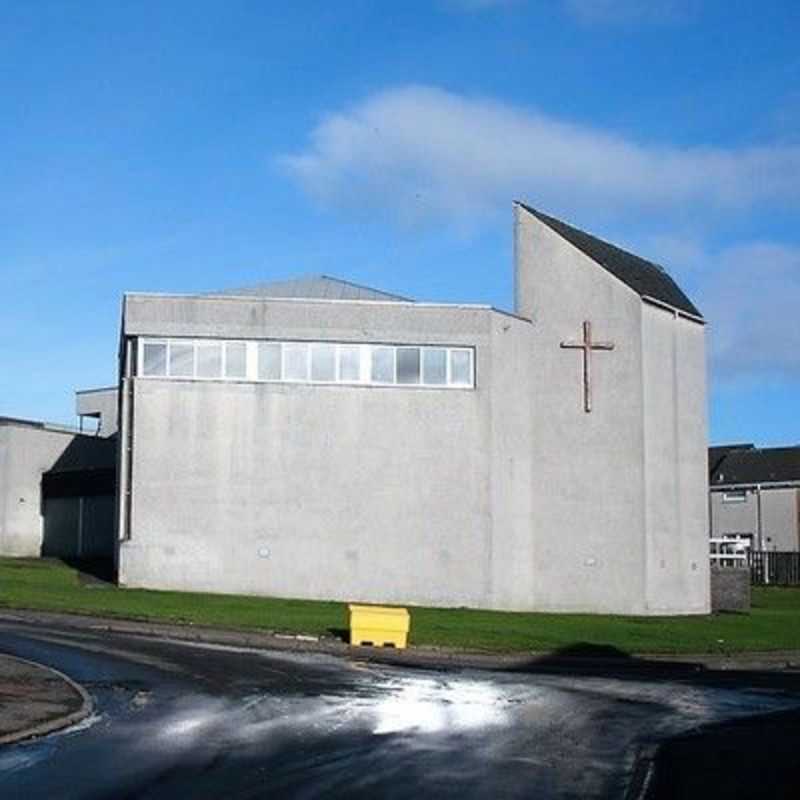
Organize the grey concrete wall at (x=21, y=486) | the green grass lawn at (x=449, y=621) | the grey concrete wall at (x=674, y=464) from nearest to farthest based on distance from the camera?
the green grass lawn at (x=449, y=621), the grey concrete wall at (x=674, y=464), the grey concrete wall at (x=21, y=486)

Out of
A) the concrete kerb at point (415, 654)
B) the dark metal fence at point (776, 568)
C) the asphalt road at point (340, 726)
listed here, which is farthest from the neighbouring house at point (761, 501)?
the asphalt road at point (340, 726)

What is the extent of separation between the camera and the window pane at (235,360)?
47.7 m

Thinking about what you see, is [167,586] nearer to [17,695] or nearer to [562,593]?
[562,593]

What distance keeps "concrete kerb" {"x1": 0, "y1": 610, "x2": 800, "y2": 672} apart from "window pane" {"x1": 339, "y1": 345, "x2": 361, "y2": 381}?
1556cm

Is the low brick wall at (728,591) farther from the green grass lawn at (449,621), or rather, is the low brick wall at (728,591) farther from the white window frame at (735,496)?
the white window frame at (735,496)

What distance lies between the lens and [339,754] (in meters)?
14.1

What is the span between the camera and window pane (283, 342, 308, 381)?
1886 inches

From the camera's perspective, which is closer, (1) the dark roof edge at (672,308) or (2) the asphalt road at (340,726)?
(2) the asphalt road at (340,726)

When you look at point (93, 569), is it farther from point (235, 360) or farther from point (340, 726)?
point (340, 726)

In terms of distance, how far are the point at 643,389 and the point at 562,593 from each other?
784 centimetres

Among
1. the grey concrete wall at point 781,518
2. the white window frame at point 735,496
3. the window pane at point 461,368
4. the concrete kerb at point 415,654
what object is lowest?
the concrete kerb at point 415,654

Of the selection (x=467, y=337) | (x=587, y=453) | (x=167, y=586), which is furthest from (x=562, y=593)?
(x=167, y=586)

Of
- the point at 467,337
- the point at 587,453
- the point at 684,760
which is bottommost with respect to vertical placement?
the point at 684,760

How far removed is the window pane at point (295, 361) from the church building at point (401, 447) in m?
0.07
